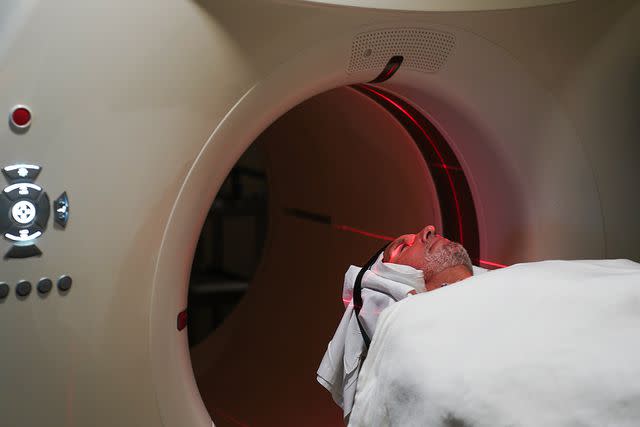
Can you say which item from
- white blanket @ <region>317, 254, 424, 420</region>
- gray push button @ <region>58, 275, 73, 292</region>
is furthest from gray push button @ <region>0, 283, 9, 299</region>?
white blanket @ <region>317, 254, 424, 420</region>

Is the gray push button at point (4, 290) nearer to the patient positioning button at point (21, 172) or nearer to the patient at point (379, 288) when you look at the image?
the patient positioning button at point (21, 172)

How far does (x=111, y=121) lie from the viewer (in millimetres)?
1767

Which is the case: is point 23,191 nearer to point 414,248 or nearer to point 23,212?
point 23,212

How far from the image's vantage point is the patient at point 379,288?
1829 millimetres

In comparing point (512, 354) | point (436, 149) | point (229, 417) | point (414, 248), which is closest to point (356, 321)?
point (414, 248)

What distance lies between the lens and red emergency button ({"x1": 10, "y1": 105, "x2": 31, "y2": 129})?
1.67 metres

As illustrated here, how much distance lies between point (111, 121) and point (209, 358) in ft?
6.69

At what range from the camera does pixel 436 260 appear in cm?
200

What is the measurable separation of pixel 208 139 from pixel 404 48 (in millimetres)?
640

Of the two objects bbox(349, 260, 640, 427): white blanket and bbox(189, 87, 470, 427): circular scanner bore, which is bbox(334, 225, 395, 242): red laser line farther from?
bbox(349, 260, 640, 427): white blanket

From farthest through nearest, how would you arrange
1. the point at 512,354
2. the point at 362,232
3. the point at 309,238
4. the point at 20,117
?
1. the point at 309,238
2. the point at 362,232
3. the point at 20,117
4. the point at 512,354

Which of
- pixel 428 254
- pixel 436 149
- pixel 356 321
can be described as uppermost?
pixel 436 149

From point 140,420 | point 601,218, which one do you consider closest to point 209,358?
point 140,420

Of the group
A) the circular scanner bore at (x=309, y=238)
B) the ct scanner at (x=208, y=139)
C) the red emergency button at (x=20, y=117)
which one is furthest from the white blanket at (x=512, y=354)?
the circular scanner bore at (x=309, y=238)
